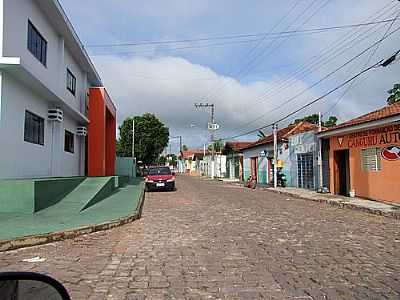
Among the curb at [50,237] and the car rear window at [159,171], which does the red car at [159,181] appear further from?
the curb at [50,237]

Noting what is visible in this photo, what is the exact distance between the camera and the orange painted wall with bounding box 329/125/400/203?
56.5ft

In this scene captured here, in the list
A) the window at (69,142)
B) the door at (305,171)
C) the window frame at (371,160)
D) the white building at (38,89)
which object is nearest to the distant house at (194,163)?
the door at (305,171)

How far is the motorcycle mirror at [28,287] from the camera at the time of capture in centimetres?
198

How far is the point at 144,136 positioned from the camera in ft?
207

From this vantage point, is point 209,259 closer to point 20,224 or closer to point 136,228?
point 136,228

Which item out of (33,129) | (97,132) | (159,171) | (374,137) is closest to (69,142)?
(97,132)

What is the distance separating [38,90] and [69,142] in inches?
242

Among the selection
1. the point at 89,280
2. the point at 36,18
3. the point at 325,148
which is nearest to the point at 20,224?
the point at 89,280

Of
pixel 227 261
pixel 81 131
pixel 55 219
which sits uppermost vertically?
pixel 81 131

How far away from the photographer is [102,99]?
22422mm

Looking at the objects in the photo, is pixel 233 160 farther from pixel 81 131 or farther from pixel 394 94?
pixel 81 131

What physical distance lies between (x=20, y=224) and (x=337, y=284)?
7461 mm

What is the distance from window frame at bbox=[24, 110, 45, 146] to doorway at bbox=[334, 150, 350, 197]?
49.8ft

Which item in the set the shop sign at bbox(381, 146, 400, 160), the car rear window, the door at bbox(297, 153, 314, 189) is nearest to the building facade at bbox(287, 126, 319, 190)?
the door at bbox(297, 153, 314, 189)
